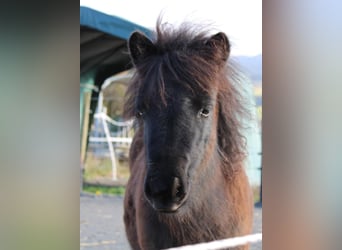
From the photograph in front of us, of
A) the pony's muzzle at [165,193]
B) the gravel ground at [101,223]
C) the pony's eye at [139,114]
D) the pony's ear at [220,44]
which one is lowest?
the gravel ground at [101,223]

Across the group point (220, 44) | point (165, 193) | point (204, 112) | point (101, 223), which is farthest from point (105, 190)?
point (220, 44)

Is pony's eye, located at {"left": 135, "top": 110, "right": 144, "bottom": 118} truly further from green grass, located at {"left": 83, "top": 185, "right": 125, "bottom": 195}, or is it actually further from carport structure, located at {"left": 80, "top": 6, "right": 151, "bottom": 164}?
green grass, located at {"left": 83, "top": 185, "right": 125, "bottom": 195}

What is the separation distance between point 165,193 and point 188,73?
0.46 m

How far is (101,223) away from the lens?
1630mm

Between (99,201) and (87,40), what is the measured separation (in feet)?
1.96

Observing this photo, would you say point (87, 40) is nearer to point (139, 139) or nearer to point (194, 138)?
point (139, 139)

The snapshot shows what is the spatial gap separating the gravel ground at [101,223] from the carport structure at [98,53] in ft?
0.56

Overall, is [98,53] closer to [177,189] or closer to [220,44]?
[220,44]

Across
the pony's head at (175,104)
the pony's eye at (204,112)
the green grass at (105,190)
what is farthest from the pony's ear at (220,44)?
the green grass at (105,190)

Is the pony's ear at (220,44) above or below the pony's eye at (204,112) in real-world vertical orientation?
above

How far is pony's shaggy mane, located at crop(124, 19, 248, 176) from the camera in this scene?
1.64m

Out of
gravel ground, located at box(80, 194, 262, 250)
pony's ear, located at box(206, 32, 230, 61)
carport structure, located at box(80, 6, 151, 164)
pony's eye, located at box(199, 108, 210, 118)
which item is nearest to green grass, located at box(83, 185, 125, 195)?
gravel ground, located at box(80, 194, 262, 250)

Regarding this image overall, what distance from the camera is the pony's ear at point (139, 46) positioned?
1.63 m

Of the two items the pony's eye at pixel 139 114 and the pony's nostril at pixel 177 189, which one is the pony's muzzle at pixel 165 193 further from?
the pony's eye at pixel 139 114
